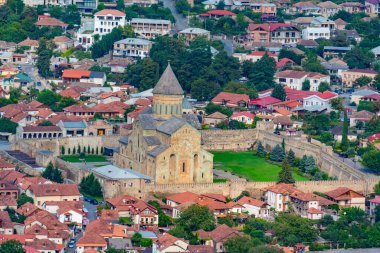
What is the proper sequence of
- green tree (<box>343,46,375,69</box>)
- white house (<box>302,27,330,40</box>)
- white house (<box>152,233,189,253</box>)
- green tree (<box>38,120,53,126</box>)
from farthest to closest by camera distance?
1. white house (<box>302,27,330,40</box>)
2. green tree (<box>343,46,375,69</box>)
3. green tree (<box>38,120,53,126</box>)
4. white house (<box>152,233,189,253</box>)

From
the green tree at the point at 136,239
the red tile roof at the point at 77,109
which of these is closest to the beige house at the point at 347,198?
the green tree at the point at 136,239

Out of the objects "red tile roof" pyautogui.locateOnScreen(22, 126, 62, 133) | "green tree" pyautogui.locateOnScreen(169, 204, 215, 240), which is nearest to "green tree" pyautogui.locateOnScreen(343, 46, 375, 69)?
"red tile roof" pyautogui.locateOnScreen(22, 126, 62, 133)

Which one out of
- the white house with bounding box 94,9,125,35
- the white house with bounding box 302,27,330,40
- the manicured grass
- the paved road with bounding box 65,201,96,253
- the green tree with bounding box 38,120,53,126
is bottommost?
the manicured grass

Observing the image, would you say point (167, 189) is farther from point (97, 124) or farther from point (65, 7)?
point (65, 7)

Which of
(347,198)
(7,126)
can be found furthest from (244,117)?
(347,198)

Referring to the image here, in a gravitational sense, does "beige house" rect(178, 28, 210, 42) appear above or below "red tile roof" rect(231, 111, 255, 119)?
above

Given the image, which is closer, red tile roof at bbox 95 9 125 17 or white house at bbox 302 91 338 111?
white house at bbox 302 91 338 111

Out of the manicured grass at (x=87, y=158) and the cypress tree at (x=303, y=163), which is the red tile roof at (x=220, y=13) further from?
the cypress tree at (x=303, y=163)

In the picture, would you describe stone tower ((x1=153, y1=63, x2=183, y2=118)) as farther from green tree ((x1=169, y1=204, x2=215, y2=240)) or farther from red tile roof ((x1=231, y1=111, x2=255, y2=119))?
green tree ((x1=169, y1=204, x2=215, y2=240))
